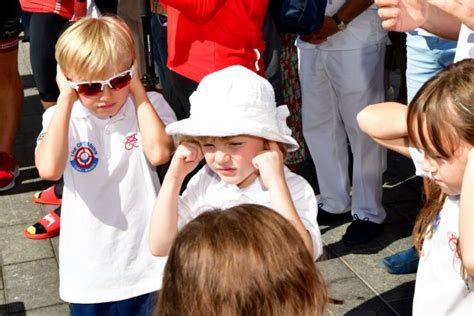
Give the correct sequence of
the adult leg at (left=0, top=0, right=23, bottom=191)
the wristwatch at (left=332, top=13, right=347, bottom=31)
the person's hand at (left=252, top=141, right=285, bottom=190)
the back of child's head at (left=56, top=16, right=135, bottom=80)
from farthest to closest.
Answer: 1. the adult leg at (left=0, top=0, right=23, bottom=191)
2. the wristwatch at (left=332, top=13, right=347, bottom=31)
3. the back of child's head at (left=56, top=16, right=135, bottom=80)
4. the person's hand at (left=252, top=141, right=285, bottom=190)

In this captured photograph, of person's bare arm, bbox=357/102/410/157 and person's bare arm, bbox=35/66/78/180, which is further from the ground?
person's bare arm, bbox=357/102/410/157

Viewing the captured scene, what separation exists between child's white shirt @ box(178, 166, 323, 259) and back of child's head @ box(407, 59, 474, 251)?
1.30 feet

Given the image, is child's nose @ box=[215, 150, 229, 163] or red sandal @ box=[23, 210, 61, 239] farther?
red sandal @ box=[23, 210, 61, 239]

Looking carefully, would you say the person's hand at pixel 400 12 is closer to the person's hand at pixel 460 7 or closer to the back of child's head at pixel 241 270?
the person's hand at pixel 460 7

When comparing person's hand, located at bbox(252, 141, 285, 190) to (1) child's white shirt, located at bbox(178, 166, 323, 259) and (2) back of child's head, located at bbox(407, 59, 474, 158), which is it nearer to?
(1) child's white shirt, located at bbox(178, 166, 323, 259)

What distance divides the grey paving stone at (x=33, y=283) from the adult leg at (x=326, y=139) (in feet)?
4.93

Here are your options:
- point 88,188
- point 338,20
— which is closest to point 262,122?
point 88,188

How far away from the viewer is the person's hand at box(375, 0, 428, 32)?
106 inches

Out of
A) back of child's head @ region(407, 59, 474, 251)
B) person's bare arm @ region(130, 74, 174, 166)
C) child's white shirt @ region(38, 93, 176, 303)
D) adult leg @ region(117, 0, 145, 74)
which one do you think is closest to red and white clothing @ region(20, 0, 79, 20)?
adult leg @ region(117, 0, 145, 74)

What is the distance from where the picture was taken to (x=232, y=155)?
246 centimetres

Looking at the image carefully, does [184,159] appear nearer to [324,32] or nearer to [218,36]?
[218,36]

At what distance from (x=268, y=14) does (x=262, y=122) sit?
143 centimetres

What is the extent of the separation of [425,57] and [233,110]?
5.11 feet

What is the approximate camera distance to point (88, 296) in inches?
117
